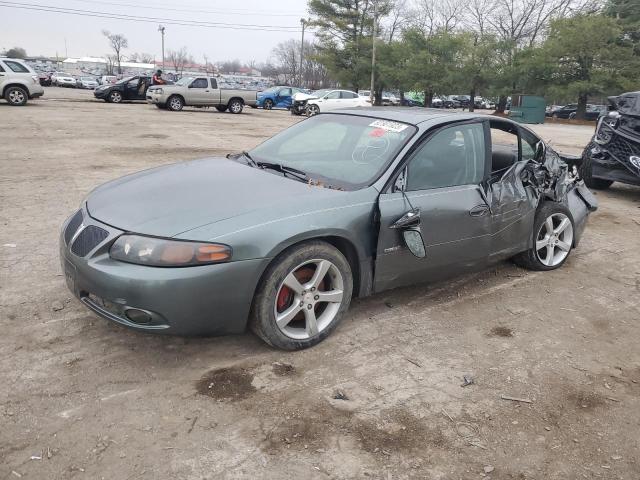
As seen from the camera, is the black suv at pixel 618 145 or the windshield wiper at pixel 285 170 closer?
the windshield wiper at pixel 285 170

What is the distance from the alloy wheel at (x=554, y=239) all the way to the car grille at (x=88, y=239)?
11.9 ft

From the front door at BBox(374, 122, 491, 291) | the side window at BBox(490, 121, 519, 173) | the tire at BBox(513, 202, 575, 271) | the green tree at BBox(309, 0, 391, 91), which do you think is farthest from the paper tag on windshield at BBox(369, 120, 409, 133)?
the green tree at BBox(309, 0, 391, 91)

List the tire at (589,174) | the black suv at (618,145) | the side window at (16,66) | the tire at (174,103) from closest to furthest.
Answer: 1. the black suv at (618,145)
2. the tire at (589,174)
3. the side window at (16,66)
4. the tire at (174,103)

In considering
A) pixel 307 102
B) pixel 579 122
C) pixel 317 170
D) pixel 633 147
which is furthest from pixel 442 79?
pixel 317 170

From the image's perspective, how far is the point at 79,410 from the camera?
261cm

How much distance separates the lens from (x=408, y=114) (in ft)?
13.3

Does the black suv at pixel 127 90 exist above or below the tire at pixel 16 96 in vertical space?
above

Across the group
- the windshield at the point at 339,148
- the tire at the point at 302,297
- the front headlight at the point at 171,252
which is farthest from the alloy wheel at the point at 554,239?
the front headlight at the point at 171,252

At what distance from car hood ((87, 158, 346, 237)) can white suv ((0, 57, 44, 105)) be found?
1821 centimetres

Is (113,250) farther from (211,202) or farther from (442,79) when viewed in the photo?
(442,79)

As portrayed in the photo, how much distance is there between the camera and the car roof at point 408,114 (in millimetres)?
3906

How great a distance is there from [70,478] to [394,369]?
5.78ft

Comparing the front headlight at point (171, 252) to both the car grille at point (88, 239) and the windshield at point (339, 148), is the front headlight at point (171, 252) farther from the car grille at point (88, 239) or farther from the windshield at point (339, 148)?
the windshield at point (339, 148)

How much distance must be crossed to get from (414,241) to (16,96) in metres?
20.4
